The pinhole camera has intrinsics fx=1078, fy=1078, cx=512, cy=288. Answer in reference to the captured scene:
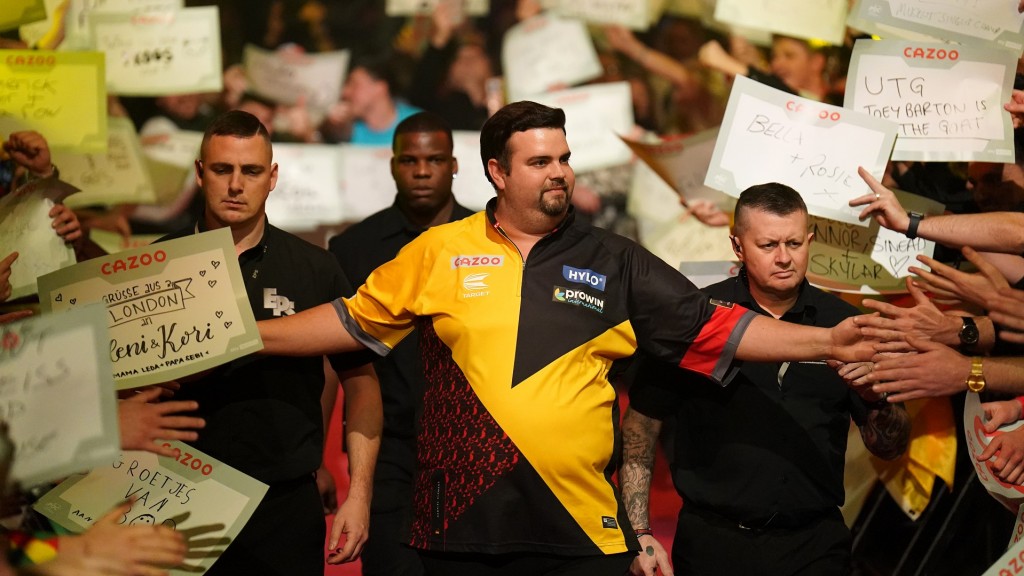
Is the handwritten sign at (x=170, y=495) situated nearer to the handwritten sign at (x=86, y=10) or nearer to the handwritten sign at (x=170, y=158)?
the handwritten sign at (x=86, y=10)

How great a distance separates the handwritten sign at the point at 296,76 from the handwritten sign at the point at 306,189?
0.40 meters

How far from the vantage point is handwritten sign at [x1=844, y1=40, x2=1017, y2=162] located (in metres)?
3.79

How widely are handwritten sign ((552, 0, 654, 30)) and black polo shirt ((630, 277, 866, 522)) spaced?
3.28m

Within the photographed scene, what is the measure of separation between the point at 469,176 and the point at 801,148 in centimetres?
275

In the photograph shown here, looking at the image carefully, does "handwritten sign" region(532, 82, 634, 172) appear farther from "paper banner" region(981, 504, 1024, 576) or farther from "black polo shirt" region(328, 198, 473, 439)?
"paper banner" region(981, 504, 1024, 576)

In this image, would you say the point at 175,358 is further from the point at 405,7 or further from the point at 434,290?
the point at 405,7

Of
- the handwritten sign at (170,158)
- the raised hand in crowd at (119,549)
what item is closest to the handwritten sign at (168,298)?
the raised hand in crowd at (119,549)

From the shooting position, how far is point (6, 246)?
3682 millimetres

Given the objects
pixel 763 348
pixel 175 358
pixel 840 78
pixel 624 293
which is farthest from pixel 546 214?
pixel 840 78

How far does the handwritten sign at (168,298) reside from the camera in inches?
116

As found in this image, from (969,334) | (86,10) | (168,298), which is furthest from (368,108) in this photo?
(969,334)

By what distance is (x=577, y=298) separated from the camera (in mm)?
2930

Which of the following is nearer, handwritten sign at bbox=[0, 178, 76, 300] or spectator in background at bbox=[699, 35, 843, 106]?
handwritten sign at bbox=[0, 178, 76, 300]

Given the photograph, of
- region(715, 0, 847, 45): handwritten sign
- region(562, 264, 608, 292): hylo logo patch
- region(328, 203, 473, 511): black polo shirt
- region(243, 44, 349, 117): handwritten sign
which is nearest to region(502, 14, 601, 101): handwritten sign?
region(243, 44, 349, 117): handwritten sign
